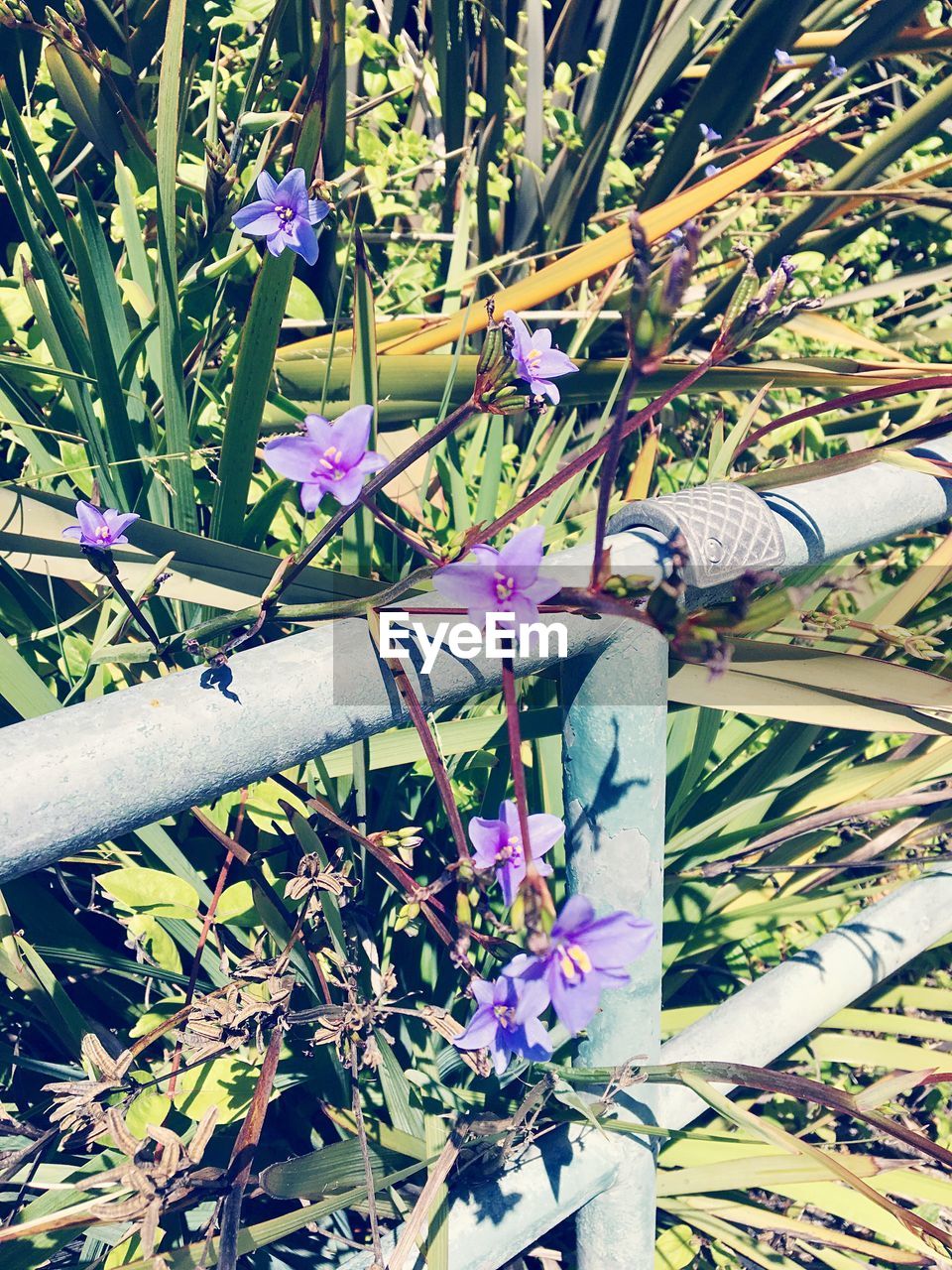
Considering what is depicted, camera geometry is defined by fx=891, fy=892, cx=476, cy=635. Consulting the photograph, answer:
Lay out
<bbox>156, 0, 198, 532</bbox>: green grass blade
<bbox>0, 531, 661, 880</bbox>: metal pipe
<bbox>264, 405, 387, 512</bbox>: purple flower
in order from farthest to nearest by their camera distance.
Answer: <bbox>156, 0, 198, 532</bbox>: green grass blade
<bbox>264, 405, 387, 512</bbox>: purple flower
<bbox>0, 531, 661, 880</bbox>: metal pipe

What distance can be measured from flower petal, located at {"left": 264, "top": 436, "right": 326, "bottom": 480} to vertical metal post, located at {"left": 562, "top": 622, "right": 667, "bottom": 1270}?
0.26 m

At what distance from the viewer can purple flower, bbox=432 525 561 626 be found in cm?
51

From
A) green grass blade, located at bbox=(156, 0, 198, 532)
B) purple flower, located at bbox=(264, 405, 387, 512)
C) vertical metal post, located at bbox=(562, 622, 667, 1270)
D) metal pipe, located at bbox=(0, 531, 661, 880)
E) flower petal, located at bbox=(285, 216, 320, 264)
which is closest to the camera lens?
metal pipe, located at bbox=(0, 531, 661, 880)

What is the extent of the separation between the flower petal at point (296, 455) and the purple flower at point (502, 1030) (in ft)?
1.28

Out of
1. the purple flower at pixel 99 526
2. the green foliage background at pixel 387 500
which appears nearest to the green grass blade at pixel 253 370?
the green foliage background at pixel 387 500

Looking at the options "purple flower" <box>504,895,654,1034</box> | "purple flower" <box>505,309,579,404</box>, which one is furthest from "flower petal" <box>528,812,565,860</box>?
"purple flower" <box>505,309,579,404</box>

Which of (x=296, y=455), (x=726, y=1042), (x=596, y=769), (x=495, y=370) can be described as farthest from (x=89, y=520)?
(x=726, y=1042)

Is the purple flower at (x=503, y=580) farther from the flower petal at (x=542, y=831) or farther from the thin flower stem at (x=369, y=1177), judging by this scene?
the thin flower stem at (x=369, y=1177)

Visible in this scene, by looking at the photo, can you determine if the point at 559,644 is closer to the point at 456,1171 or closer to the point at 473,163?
the point at 456,1171

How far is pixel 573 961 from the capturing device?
0.56m

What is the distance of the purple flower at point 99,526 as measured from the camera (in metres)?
0.72

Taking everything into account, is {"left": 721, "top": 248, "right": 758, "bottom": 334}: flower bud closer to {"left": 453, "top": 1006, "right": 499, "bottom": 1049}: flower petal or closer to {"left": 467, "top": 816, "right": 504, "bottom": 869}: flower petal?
{"left": 467, "top": 816, "right": 504, "bottom": 869}: flower petal

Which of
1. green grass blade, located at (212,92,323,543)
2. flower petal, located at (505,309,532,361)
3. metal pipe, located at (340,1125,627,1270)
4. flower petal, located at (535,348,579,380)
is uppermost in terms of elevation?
green grass blade, located at (212,92,323,543)

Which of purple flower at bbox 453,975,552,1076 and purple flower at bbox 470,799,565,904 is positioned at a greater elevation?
purple flower at bbox 470,799,565,904
